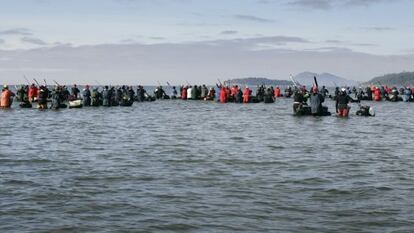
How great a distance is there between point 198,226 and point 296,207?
2.05 metres

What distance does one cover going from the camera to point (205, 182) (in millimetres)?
12453

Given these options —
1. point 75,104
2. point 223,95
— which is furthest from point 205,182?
point 223,95

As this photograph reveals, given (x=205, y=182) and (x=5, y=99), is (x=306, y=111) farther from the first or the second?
(x=205, y=182)

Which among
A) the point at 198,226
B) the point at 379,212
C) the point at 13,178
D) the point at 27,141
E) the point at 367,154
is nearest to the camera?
the point at 198,226

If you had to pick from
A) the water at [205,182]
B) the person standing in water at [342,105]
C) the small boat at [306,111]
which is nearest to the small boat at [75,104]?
the small boat at [306,111]

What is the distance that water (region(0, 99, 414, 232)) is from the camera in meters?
9.20

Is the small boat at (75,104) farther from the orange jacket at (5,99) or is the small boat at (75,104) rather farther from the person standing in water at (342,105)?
the person standing in water at (342,105)

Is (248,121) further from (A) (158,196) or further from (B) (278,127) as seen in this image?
(A) (158,196)

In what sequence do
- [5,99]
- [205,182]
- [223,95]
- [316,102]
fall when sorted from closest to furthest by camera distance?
[205,182], [316,102], [5,99], [223,95]

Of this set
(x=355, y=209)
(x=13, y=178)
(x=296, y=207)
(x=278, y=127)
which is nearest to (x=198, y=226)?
(x=296, y=207)

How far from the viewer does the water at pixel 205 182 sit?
920 cm

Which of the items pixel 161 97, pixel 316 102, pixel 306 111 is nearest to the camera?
pixel 316 102

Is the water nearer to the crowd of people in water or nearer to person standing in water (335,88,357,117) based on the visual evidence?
person standing in water (335,88,357,117)

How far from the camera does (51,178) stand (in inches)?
497
